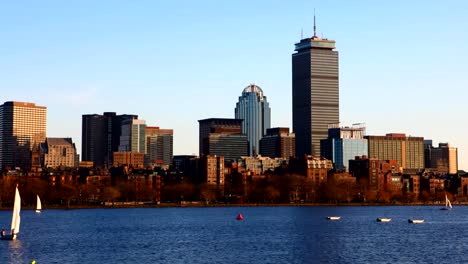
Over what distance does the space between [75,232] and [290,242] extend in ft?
134

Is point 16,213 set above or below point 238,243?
above

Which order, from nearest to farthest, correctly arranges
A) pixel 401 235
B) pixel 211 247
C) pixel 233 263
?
pixel 233 263, pixel 211 247, pixel 401 235

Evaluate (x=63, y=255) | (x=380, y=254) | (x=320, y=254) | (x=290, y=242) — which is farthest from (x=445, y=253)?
(x=63, y=255)

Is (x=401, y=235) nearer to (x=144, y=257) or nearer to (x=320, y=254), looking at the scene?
(x=320, y=254)

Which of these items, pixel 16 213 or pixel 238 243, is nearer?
pixel 16 213

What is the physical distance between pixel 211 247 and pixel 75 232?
38.2 meters

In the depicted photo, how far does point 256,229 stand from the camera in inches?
5743

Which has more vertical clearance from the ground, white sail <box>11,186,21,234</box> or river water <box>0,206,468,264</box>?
white sail <box>11,186,21,234</box>

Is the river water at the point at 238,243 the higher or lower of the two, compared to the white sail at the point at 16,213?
lower

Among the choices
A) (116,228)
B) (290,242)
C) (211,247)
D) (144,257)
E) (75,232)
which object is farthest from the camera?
(116,228)

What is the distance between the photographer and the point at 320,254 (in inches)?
3903

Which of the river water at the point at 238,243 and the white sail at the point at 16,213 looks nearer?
the river water at the point at 238,243

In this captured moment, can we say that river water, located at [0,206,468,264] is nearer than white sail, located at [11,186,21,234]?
Yes

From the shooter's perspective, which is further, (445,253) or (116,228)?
(116,228)
